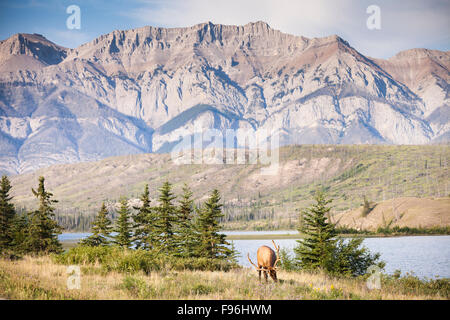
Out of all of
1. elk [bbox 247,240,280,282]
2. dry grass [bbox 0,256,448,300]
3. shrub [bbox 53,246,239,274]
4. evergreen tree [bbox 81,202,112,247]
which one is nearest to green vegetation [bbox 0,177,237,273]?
evergreen tree [bbox 81,202,112,247]

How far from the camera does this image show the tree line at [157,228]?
43312mm

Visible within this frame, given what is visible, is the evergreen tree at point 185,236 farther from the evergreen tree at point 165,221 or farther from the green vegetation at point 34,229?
the green vegetation at point 34,229

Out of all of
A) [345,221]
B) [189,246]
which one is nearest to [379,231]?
[345,221]

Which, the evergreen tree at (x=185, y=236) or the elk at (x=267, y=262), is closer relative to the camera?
the elk at (x=267, y=262)

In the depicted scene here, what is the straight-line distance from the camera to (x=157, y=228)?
1881 inches

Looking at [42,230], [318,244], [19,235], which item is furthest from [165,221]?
[19,235]

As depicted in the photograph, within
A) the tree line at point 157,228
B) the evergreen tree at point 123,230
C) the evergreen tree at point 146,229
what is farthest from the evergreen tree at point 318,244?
the evergreen tree at point 123,230

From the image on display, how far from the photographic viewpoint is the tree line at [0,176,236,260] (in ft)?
142

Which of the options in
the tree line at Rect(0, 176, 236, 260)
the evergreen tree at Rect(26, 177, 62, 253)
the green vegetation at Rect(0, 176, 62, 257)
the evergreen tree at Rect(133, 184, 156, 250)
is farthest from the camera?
the evergreen tree at Rect(26, 177, 62, 253)

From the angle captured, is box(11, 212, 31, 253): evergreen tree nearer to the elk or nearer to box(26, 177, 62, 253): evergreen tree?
box(26, 177, 62, 253): evergreen tree
